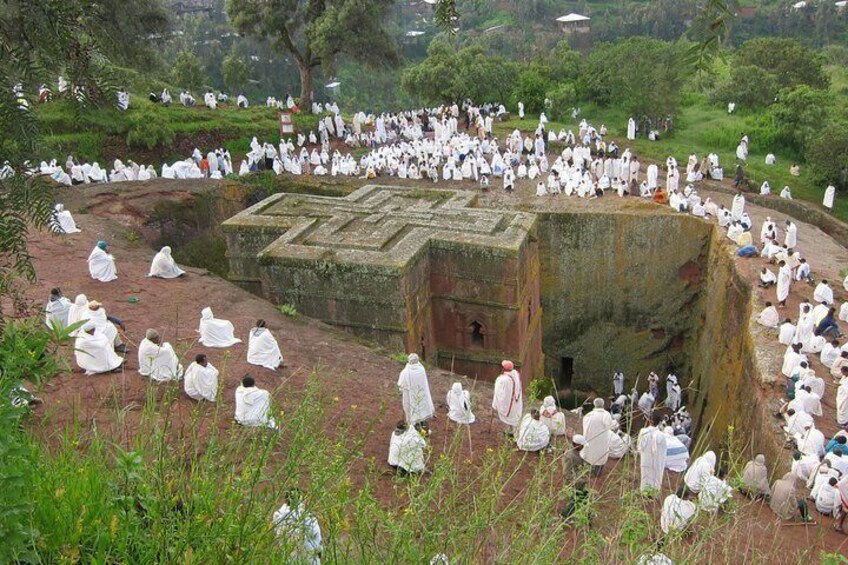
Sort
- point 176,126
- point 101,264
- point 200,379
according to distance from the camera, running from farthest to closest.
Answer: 1. point 176,126
2. point 101,264
3. point 200,379

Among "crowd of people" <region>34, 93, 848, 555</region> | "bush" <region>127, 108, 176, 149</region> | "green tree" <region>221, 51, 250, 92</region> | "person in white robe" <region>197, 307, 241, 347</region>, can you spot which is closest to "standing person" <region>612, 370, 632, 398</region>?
"crowd of people" <region>34, 93, 848, 555</region>

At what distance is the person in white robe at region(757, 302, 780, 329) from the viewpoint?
12348 millimetres

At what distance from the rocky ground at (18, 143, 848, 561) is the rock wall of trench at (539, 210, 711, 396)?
8.22 ft

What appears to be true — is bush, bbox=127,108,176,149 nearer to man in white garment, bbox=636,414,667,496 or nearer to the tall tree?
the tall tree

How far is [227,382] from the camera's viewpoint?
9.61 meters

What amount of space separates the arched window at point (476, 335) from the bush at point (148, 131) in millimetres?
12571

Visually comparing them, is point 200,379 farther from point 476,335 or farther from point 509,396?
point 476,335

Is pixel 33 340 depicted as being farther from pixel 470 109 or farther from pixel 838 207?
pixel 470 109

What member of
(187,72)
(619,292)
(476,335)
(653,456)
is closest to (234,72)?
(187,72)

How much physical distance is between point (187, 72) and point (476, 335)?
25397mm

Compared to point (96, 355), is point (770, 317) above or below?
below

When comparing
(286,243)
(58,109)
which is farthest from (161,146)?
(286,243)

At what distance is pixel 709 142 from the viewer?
26719mm

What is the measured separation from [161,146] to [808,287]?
58.8ft
